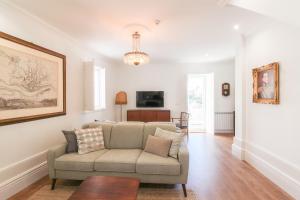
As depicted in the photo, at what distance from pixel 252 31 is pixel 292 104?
1729mm

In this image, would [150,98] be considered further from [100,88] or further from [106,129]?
[106,129]

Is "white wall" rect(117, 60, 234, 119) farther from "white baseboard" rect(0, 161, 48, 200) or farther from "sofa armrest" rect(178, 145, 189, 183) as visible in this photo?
"sofa armrest" rect(178, 145, 189, 183)

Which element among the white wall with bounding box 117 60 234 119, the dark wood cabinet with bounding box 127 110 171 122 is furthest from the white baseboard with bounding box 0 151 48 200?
the white wall with bounding box 117 60 234 119

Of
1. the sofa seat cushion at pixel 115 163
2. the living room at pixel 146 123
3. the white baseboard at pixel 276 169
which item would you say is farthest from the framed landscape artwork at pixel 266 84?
the sofa seat cushion at pixel 115 163

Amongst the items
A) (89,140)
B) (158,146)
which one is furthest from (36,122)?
(158,146)

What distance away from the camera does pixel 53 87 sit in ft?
11.7

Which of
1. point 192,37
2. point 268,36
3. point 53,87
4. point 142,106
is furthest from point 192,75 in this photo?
point 53,87

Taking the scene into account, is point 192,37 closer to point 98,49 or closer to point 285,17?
point 285,17

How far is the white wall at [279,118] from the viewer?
2.69m

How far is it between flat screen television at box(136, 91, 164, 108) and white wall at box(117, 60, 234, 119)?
19 cm

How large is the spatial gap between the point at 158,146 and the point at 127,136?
0.71m

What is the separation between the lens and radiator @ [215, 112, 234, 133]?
7.19 metres

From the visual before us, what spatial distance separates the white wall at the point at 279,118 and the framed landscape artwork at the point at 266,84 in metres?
0.09

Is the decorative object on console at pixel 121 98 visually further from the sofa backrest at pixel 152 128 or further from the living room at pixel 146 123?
the sofa backrest at pixel 152 128
